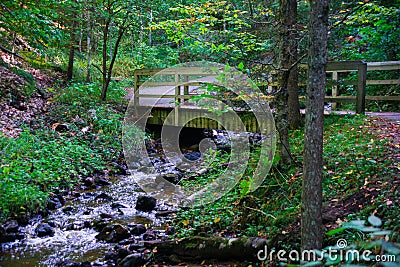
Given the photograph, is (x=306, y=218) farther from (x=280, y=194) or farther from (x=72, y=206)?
(x=72, y=206)

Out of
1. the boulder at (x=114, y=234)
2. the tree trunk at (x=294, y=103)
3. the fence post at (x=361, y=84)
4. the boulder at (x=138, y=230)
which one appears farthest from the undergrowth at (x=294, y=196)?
the fence post at (x=361, y=84)

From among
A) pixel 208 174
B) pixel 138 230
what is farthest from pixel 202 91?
pixel 138 230

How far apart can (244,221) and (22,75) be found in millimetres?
10436

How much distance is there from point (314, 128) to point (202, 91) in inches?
311

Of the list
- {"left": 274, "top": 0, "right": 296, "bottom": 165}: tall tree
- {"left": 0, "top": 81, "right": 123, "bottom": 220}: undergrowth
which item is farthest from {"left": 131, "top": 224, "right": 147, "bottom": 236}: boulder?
{"left": 274, "top": 0, "right": 296, "bottom": 165}: tall tree

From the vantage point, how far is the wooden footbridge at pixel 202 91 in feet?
29.6

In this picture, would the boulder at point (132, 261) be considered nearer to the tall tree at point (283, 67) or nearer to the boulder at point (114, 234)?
the boulder at point (114, 234)

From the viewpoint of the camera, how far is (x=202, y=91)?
11.1m

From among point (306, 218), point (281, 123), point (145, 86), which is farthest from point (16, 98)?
point (306, 218)

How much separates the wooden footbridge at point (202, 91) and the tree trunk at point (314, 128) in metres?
4.16

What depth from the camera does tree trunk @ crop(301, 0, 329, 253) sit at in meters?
3.29

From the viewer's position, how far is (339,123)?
8562mm

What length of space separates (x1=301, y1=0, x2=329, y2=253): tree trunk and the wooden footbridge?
4.16 m

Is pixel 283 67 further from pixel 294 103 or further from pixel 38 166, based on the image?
pixel 38 166
